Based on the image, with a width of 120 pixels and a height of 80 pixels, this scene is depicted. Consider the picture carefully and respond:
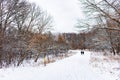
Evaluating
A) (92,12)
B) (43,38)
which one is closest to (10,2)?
(92,12)

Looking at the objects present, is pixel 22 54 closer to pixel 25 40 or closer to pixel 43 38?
pixel 25 40

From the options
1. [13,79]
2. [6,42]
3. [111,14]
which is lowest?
[13,79]

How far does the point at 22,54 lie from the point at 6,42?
589cm

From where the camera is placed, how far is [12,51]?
814 inches

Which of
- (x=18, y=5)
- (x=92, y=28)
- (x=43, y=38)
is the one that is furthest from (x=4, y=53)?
(x=43, y=38)

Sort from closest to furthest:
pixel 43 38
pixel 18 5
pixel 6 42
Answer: pixel 6 42 < pixel 18 5 < pixel 43 38

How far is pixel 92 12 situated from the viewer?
25938mm

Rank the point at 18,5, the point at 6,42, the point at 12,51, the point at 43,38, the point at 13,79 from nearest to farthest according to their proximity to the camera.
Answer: the point at 13,79
the point at 6,42
the point at 12,51
the point at 18,5
the point at 43,38

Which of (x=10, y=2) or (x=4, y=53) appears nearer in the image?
(x=4, y=53)

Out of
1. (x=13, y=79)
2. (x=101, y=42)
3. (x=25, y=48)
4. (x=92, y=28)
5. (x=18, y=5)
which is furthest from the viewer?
(x=101, y=42)

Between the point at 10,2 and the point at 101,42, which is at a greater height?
the point at 10,2

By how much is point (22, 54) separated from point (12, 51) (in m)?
4.35

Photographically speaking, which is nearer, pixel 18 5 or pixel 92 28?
pixel 18 5

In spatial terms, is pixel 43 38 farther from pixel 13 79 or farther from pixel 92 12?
pixel 13 79
